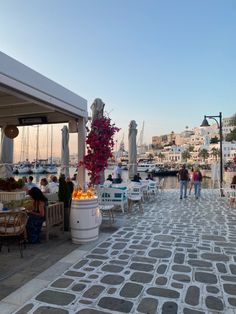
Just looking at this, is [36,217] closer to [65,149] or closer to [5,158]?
[5,158]

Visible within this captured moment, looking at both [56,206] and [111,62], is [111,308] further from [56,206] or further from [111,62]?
[111,62]

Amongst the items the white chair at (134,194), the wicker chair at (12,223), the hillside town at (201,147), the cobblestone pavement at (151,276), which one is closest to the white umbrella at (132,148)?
the white chair at (134,194)

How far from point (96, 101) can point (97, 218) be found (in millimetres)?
4032

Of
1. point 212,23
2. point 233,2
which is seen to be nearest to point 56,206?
point 233,2

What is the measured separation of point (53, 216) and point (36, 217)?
561 millimetres

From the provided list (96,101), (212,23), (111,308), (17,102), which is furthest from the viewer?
(212,23)

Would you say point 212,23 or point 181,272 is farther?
point 212,23

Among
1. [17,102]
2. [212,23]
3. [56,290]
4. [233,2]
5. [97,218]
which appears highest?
[212,23]

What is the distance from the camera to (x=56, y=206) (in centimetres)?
666

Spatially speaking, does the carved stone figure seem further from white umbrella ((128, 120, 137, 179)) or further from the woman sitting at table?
white umbrella ((128, 120, 137, 179))

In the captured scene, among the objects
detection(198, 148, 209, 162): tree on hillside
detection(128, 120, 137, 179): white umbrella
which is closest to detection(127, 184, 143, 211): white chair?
detection(128, 120, 137, 179): white umbrella

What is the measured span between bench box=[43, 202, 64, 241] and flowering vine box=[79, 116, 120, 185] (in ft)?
3.75

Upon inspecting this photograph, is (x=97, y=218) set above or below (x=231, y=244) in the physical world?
above

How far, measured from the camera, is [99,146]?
718cm
